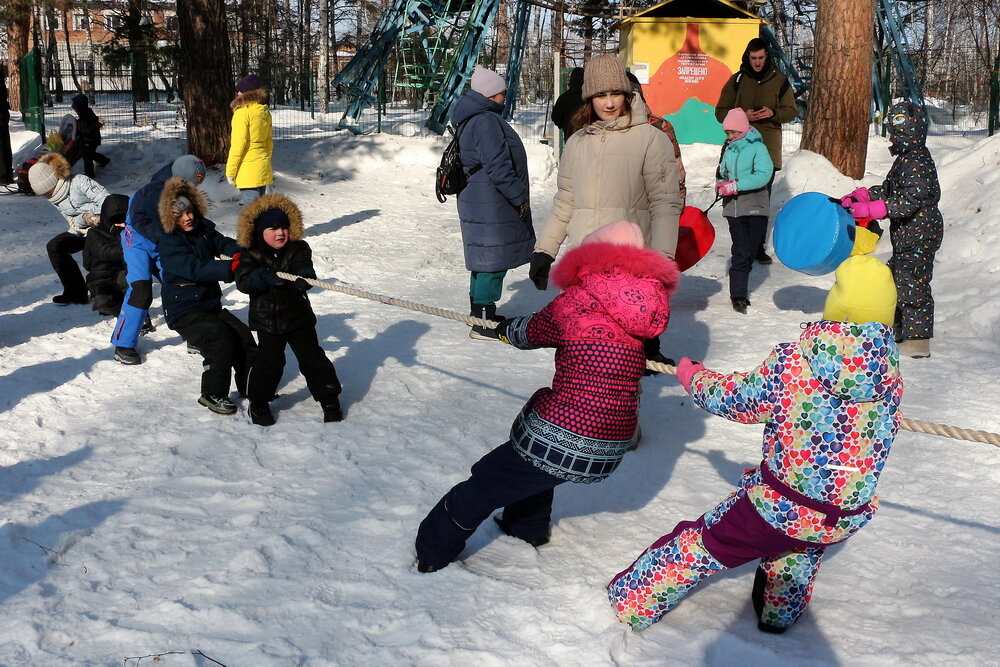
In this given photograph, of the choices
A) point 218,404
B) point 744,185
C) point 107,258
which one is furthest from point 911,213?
point 107,258

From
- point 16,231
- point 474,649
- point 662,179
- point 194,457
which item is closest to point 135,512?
point 194,457

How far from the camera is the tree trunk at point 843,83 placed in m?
9.27

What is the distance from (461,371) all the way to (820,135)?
562cm

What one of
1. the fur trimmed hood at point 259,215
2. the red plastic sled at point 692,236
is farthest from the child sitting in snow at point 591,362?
the red plastic sled at point 692,236

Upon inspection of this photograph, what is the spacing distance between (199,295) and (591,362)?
10.4ft

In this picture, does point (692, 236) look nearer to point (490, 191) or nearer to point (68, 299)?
point (490, 191)

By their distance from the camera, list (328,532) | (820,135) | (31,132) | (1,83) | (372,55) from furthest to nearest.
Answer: (372,55), (31,132), (1,83), (820,135), (328,532)

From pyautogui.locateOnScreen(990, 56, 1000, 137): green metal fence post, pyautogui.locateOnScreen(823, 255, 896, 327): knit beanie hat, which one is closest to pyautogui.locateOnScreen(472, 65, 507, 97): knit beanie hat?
pyautogui.locateOnScreen(823, 255, 896, 327): knit beanie hat

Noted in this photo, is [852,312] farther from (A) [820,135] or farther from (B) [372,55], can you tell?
(B) [372,55]

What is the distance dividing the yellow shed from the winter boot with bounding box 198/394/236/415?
10.5m

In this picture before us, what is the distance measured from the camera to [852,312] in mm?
2779

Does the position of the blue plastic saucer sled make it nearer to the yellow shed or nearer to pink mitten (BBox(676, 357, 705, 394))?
pink mitten (BBox(676, 357, 705, 394))

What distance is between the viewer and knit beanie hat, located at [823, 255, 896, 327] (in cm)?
276

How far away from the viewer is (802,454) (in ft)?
9.46
